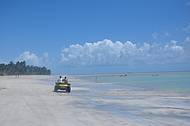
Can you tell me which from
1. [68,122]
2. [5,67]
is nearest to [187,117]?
[68,122]

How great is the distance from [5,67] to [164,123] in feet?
517

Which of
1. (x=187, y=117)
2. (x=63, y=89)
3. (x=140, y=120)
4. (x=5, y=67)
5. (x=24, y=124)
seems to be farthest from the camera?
(x=5, y=67)

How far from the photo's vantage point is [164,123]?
16.1 m

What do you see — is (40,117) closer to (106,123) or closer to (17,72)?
(106,123)

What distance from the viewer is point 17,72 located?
175125 mm

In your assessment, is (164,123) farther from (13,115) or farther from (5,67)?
(5,67)

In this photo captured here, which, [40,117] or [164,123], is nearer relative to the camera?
[164,123]

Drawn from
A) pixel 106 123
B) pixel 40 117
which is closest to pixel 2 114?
pixel 40 117

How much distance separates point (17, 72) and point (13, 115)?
524 feet

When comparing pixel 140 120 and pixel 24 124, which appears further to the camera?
pixel 140 120

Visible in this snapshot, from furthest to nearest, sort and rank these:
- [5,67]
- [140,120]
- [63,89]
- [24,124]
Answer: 1. [5,67]
2. [63,89]
3. [140,120]
4. [24,124]

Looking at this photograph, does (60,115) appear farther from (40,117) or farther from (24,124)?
(24,124)

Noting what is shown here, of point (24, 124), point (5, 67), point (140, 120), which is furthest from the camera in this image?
point (5, 67)

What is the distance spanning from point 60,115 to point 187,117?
5935mm
